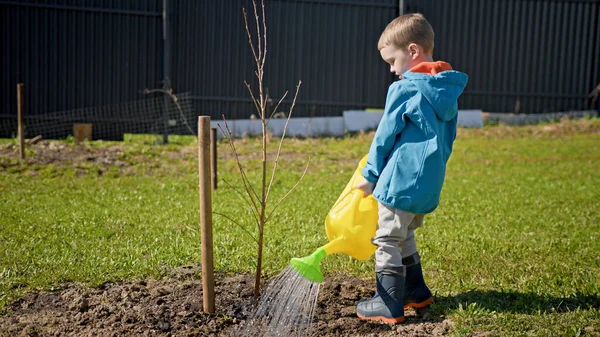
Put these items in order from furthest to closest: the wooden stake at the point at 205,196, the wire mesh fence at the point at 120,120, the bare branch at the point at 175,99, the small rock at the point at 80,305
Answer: the wire mesh fence at the point at 120,120 < the bare branch at the point at 175,99 < the small rock at the point at 80,305 < the wooden stake at the point at 205,196

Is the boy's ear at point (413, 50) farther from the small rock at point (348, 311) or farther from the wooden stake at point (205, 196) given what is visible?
the small rock at point (348, 311)

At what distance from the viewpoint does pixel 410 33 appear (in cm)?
343

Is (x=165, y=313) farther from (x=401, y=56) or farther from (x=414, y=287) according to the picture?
(x=401, y=56)

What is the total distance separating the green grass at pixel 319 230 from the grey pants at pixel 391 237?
42 cm

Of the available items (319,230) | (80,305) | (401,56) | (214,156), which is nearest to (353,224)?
(401,56)

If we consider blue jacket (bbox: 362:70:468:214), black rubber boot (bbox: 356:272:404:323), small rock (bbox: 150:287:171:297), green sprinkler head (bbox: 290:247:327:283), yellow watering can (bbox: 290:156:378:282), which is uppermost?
blue jacket (bbox: 362:70:468:214)

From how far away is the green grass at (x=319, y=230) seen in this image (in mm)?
3969

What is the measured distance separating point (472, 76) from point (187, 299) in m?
9.22

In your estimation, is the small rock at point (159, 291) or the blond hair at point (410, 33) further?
the small rock at point (159, 291)

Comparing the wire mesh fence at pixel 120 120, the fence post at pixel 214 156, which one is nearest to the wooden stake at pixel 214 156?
the fence post at pixel 214 156

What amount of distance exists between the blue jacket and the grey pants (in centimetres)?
8

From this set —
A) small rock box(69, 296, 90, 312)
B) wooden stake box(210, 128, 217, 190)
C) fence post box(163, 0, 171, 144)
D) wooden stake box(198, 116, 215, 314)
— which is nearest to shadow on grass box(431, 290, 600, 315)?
wooden stake box(198, 116, 215, 314)

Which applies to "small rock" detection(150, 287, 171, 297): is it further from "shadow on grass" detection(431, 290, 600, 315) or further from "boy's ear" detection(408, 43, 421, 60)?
"boy's ear" detection(408, 43, 421, 60)

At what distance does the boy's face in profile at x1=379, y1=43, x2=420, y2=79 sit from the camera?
11.4 ft
